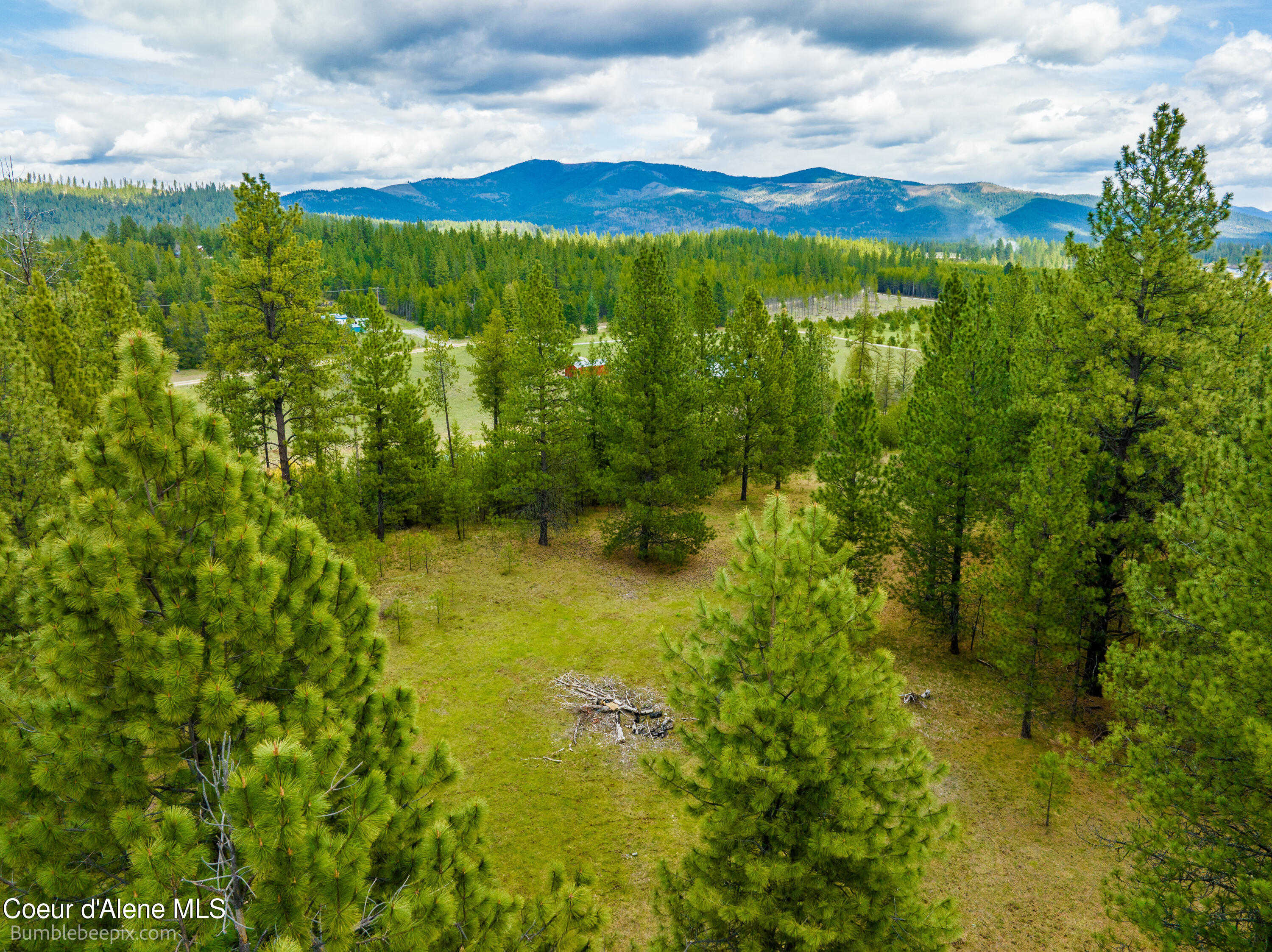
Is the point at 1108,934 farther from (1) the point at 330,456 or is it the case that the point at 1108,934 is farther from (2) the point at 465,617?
(1) the point at 330,456

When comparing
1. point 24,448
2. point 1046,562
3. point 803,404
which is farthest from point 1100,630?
point 24,448

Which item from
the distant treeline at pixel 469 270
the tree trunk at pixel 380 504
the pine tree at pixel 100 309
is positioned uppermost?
the distant treeline at pixel 469 270

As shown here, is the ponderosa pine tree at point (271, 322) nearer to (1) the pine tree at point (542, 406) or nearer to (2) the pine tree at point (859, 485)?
→ (1) the pine tree at point (542, 406)

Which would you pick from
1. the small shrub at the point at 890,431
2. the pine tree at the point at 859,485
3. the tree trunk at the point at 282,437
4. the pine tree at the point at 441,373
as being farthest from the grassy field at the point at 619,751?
the small shrub at the point at 890,431

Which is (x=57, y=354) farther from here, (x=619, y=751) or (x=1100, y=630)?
(x=1100, y=630)

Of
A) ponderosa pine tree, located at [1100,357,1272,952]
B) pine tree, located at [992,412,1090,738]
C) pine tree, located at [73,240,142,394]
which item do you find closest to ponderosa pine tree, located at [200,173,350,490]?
pine tree, located at [73,240,142,394]

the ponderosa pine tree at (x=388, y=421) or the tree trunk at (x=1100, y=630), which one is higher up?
the ponderosa pine tree at (x=388, y=421)

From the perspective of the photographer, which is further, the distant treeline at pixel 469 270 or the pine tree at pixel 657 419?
the distant treeline at pixel 469 270
